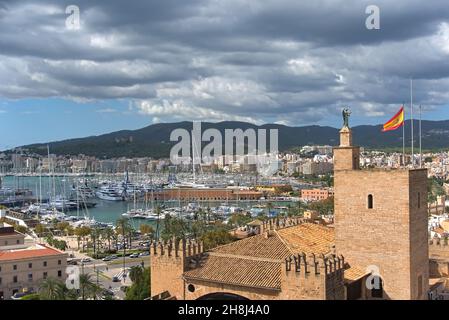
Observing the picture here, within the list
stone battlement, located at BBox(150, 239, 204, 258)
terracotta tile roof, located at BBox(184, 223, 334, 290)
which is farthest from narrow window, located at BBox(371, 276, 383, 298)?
stone battlement, located at BBox(150, 239, 204, 258)

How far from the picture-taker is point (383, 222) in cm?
1822

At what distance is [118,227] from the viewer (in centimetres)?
7056

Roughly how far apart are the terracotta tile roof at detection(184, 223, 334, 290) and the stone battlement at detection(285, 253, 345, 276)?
422 millimetres

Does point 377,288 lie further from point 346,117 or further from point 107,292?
point 107,292

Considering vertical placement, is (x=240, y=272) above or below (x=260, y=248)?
below

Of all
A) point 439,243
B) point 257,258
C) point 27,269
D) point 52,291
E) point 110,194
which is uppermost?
point 257,258

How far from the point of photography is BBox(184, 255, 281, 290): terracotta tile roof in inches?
679

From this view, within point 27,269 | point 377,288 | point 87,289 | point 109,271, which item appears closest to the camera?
point 377,288

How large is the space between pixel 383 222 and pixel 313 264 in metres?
3.96

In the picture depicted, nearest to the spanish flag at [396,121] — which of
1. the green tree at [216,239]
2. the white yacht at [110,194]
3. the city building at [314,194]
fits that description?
the green tree at [216,239]

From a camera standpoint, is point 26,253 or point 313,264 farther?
point 26,253

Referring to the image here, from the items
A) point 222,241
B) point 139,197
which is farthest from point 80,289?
point 139,197

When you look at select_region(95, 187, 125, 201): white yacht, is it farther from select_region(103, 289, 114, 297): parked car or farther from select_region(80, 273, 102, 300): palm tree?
select_region(80, 273, 102, 300): palm tree

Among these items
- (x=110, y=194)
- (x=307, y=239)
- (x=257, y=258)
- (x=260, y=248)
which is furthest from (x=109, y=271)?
(x=110, y=194)
